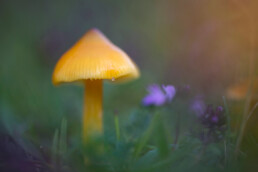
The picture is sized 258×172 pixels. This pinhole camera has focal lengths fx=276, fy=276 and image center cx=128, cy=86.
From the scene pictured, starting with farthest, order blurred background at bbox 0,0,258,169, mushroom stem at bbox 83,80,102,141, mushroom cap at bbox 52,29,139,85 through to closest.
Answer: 1. blurred background at bbox 0,0,258,169
2. mushroom stem at bbox 83,80,102,141
3. mushroom cap at bbox 52,29,139,85

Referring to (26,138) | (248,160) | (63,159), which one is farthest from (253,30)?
(26,138)

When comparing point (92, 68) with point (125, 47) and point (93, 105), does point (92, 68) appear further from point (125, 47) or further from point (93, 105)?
point (125, 47)

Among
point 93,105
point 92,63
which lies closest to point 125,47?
point 93,105

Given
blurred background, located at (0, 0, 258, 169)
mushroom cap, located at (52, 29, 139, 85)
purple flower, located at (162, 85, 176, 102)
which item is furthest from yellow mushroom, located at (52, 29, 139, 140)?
blurred background, located at (0, 0, 258, 169)

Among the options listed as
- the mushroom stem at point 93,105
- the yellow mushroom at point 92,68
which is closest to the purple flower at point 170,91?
the yellow mushroom at point 92,68

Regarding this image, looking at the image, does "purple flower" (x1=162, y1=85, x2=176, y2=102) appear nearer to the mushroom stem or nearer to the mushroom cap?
the mushroom cap

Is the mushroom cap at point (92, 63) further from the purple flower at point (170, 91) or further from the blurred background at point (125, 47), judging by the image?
the blurred background at point (125, 47)
